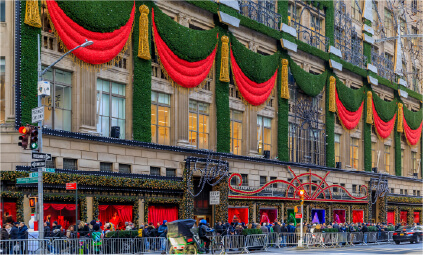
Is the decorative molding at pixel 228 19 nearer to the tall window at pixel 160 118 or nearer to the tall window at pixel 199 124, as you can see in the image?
the tall window at pixel 199 124

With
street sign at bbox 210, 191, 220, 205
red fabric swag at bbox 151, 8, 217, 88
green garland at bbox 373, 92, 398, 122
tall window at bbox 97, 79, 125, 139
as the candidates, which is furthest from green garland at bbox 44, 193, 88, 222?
green garland at bbox 373, 92, 398, 122

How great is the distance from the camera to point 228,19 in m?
51.1

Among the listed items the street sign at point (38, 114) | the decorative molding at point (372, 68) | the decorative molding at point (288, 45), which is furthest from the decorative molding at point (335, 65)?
the street sign at point (38, 114)

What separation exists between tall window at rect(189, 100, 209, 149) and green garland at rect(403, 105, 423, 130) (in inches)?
1637

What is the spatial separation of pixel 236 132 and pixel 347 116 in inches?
797

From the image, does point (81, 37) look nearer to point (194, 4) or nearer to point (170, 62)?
point (170, 62)

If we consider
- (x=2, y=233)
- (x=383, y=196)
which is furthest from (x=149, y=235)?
(x=383, y=196)

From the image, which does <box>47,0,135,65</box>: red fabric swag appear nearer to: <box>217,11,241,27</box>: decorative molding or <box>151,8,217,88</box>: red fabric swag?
<box>151,8,217,88</box>: red fabric swag

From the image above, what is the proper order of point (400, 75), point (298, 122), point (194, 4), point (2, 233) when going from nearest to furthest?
point (2, 233)
point (194, 4)
point (298, 122)
point (400, 75)

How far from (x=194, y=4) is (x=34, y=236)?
2425 centimetres

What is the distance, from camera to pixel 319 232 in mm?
46219

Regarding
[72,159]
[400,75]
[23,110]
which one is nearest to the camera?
[23,110]

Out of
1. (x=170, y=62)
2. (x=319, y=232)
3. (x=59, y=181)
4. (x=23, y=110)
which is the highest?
(x=170, y=62)

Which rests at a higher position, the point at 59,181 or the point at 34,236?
the point at 59,181
